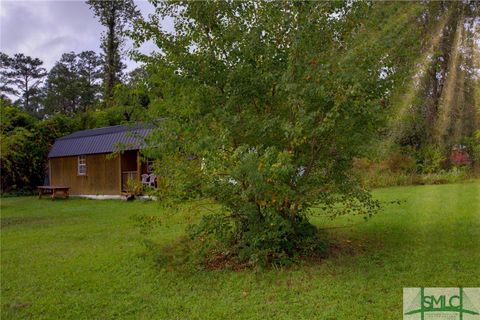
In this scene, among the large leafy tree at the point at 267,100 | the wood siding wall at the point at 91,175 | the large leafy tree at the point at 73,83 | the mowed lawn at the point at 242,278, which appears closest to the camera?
the mowed lawn at the point at 242,278

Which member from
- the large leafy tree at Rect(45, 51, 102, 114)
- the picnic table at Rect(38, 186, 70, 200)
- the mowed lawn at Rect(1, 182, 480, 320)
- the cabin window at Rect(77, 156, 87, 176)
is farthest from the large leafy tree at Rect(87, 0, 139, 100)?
the mowed lawn at Rect(1, 182, 480, 320)

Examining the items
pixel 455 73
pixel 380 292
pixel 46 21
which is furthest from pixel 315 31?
pixel 455 73

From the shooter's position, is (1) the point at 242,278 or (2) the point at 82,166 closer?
(1) the point at 242,278

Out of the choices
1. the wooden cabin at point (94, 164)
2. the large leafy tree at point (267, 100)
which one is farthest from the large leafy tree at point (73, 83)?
the large leafy tree at point (267, 100)

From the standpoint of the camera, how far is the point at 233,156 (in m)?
4.31

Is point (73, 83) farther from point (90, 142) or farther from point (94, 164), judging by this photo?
point (94, 164)

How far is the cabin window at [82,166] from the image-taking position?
17.4m

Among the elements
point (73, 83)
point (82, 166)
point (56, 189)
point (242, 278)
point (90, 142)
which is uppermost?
point (73, 83)

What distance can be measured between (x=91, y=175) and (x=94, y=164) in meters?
0.50

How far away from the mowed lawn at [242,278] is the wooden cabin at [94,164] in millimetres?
8516

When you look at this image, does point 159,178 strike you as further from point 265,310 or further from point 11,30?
point 11,30

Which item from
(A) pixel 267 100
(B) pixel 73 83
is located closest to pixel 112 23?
(B) pixel 73 83

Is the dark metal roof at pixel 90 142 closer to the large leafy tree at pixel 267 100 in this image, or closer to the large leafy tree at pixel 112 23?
the large leafy tree at pixel 112 23

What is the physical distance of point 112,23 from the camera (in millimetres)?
24984
